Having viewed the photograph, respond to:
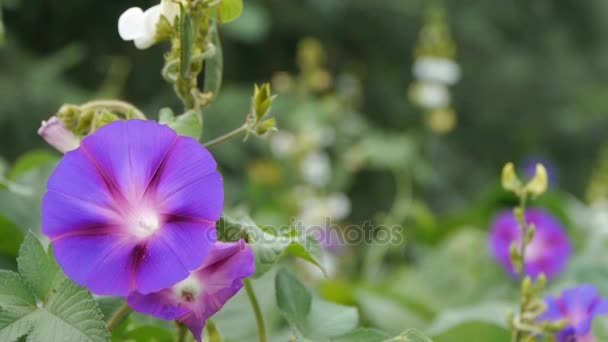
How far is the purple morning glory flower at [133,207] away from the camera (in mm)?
400

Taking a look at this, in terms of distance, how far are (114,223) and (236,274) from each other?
7cm

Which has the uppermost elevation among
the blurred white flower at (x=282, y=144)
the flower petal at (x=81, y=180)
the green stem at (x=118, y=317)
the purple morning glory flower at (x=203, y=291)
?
the blurred white flower at (x=282, y=144)

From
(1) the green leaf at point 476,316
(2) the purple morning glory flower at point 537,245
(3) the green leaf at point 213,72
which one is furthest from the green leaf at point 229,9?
(2) the purple morning glory flower at point 537,245

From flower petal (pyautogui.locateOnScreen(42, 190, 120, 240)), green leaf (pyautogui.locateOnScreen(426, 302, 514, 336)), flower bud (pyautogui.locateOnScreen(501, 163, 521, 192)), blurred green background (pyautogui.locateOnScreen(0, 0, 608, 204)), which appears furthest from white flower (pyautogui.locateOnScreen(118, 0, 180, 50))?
blurred green background (pyautogui.locateOnScreen(0, 0, 608, 204))

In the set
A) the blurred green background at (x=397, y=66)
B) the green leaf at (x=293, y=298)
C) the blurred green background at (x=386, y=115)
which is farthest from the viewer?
the blurred green background at (x=397, y=66)

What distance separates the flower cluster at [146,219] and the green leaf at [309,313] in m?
0.08

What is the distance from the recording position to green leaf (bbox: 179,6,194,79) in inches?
17.2

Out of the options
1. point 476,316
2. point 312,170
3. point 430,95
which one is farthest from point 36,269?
point 430,95

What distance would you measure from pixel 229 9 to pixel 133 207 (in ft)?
0.45

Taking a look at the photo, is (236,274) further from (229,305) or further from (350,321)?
(229,305)

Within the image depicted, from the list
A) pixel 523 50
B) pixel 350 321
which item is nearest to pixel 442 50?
pixel 350 321

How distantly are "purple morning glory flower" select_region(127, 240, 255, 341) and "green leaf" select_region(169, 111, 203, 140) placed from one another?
7 cm

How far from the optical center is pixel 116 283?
40cm

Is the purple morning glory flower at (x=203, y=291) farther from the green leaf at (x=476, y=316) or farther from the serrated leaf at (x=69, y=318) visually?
the green leaf at (x=476, y=316)
